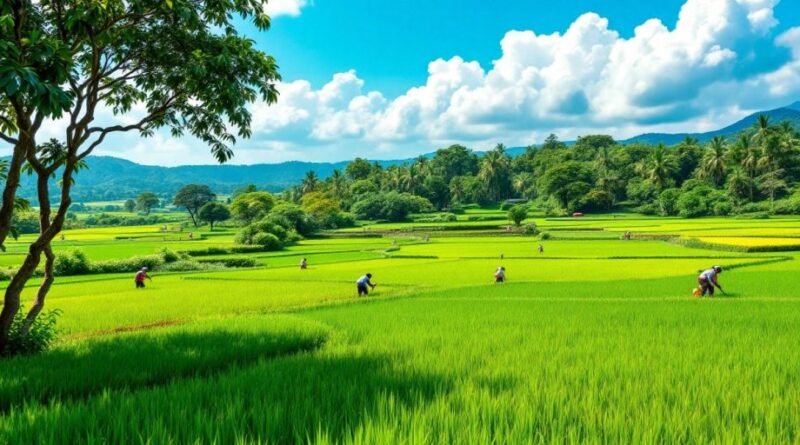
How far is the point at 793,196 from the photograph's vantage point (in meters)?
70.2

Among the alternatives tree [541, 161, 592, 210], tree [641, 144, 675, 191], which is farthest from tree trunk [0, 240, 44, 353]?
tree [641, 144, 675, 191]

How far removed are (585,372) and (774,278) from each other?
20.3 m

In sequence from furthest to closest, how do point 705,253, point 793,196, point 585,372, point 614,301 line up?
point 793,196
point 705,253
point 614,301
point 585,372

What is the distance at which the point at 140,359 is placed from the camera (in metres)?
7.43

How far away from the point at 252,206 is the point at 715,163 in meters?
84.3

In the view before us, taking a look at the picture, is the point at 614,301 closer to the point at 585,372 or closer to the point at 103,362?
the point at 585,372

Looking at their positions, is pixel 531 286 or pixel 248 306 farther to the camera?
pixel 531 286

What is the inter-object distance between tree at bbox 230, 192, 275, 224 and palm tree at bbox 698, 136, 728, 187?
81.1 m

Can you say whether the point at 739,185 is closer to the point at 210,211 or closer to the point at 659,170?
the point at 659,170

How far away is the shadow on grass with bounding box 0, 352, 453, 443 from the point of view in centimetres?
414

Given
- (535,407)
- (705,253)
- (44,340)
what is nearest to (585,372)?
(535,407)

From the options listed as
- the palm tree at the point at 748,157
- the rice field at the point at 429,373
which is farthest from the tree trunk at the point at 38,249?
the palm tree at the point at 748,157

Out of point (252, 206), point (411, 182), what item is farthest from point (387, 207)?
point (252, 206)

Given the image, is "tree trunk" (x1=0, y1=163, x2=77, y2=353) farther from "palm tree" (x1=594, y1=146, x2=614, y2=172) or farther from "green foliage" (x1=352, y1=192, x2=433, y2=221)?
"palm tree" (x1=594, y1=146, x2=614, y2=172)
